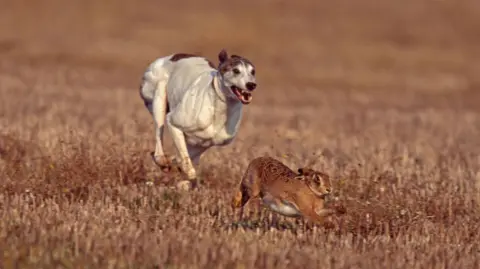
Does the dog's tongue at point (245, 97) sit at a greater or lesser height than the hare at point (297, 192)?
greater

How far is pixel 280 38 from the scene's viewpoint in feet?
125

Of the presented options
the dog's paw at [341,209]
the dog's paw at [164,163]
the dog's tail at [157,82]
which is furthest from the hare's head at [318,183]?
the dog's tail at [157,82]

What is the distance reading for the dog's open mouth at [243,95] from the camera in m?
8.95

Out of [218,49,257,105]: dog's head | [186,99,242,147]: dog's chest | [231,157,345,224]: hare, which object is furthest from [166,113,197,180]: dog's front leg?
[231,157,345,224]: hare

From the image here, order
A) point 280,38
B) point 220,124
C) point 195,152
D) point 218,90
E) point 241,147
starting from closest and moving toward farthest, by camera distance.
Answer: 1. point 218,90
2. point 220,124
3. point 195,152
4. point 241,147
5. point 280,38

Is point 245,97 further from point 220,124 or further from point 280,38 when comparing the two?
point 280,38

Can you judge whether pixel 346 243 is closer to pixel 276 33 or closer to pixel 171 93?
pixel 171 93

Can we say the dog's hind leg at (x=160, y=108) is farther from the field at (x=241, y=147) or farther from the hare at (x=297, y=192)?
the hare at (x=297, y=192)

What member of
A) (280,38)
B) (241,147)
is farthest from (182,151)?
(280,38)

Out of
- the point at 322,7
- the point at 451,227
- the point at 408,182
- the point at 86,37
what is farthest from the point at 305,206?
the point at 322,7

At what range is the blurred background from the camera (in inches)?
1242

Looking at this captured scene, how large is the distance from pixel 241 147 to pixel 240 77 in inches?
162

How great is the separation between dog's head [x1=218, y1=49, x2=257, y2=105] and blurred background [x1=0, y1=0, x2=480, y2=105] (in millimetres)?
17522

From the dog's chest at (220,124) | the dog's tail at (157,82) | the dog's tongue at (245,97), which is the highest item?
the dog's tail at (157,82)
